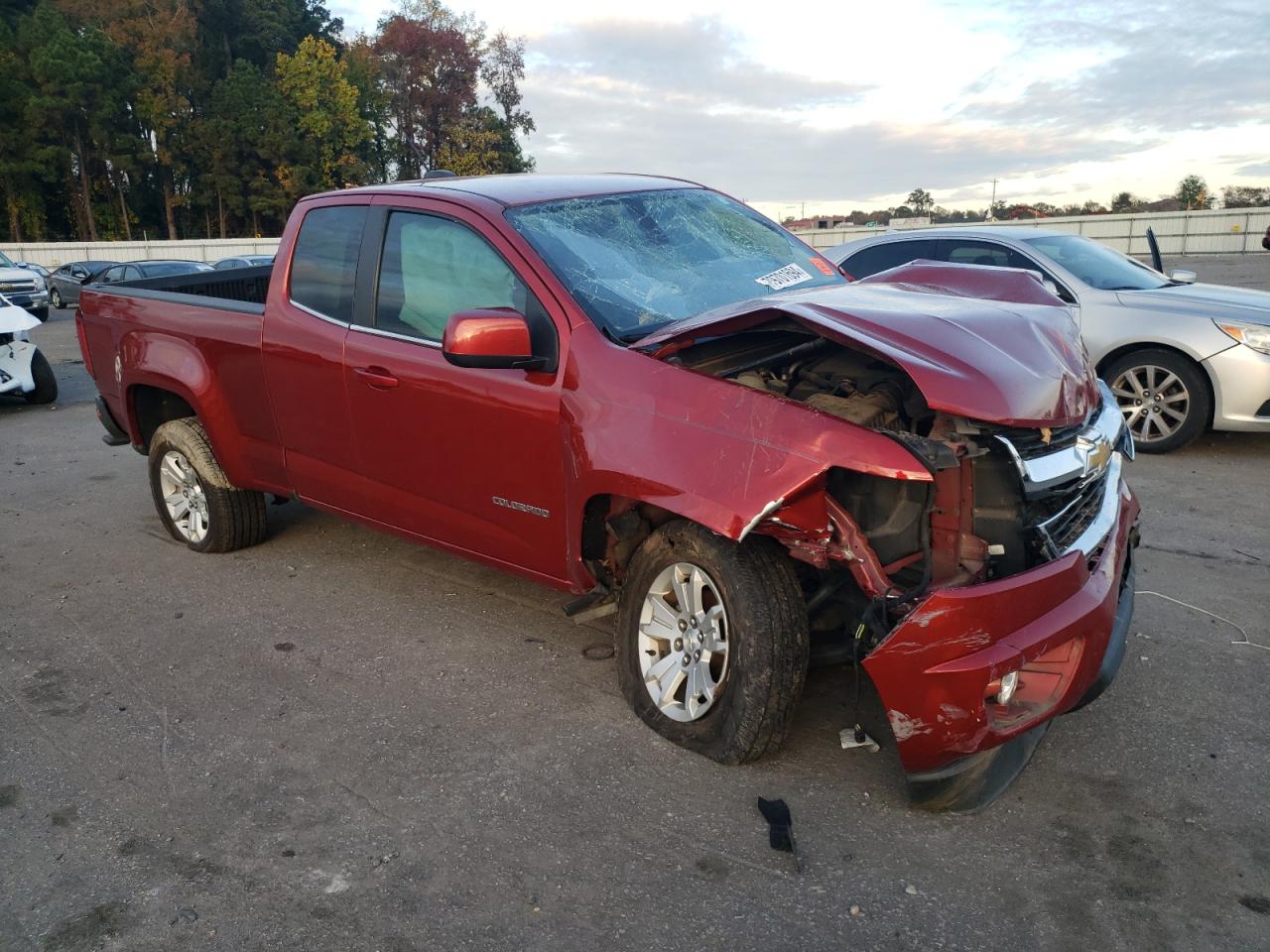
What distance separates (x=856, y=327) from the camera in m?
3.01

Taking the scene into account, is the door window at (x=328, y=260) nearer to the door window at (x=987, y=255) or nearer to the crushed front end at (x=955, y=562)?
the crushed front end at (x=955, y=562)

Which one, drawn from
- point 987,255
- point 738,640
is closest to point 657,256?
point 738,640

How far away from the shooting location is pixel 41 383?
1092 centimetres

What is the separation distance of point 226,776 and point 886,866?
7.10 ft

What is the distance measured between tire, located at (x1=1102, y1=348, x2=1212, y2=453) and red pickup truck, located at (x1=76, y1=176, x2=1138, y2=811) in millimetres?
3779

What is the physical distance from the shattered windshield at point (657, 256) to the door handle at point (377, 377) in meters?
0.84

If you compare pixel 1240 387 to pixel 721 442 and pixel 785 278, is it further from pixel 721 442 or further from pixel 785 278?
pixel 721 442

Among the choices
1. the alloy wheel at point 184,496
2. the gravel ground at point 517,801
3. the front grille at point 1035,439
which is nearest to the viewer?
the gravel ground at point 517,801

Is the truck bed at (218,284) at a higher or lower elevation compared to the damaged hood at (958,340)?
higher

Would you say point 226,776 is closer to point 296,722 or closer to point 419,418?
point 296,722

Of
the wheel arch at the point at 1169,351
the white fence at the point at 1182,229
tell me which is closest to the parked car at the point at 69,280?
the white fence at the point at 1182,229

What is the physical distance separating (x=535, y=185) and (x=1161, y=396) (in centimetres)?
523

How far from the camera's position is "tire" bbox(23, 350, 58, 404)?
35.8 ft

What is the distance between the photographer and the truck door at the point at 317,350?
446 cm
